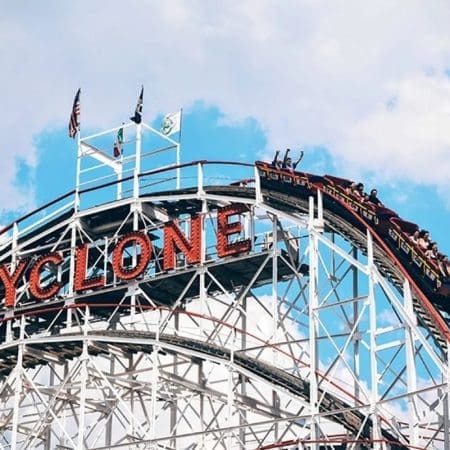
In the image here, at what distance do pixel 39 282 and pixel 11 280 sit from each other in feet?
5.33

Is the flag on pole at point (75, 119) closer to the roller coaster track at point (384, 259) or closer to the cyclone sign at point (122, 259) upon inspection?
the cyclone sign at point (122, 259)

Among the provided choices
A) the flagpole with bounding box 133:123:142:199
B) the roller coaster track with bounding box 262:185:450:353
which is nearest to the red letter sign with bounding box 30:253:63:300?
the flagpole with bounding box 133:123:142:199

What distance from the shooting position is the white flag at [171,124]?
6138cm

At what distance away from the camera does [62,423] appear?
54.6m

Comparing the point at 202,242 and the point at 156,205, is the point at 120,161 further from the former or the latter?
the point at 202,242

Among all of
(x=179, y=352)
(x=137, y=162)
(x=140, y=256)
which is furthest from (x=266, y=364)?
(x=137, y=162)

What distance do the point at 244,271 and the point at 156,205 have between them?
5406mm

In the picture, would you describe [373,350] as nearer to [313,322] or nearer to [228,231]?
[313,322]

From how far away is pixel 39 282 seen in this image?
60281 millimetres

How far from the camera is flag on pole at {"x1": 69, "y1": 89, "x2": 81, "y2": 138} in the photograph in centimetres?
6356

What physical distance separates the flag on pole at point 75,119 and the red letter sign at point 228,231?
35.9 ft

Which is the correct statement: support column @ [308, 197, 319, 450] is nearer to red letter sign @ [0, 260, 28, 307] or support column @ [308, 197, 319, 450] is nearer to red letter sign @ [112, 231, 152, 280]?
red letter sign @ [112, 231, 152, 280]

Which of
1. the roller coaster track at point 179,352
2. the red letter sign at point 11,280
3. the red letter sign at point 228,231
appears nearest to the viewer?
the roller coaster track at point 179,352

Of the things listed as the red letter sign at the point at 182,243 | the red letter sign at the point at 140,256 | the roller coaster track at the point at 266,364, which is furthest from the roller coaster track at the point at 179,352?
the red letter sign at the point at 182,243
